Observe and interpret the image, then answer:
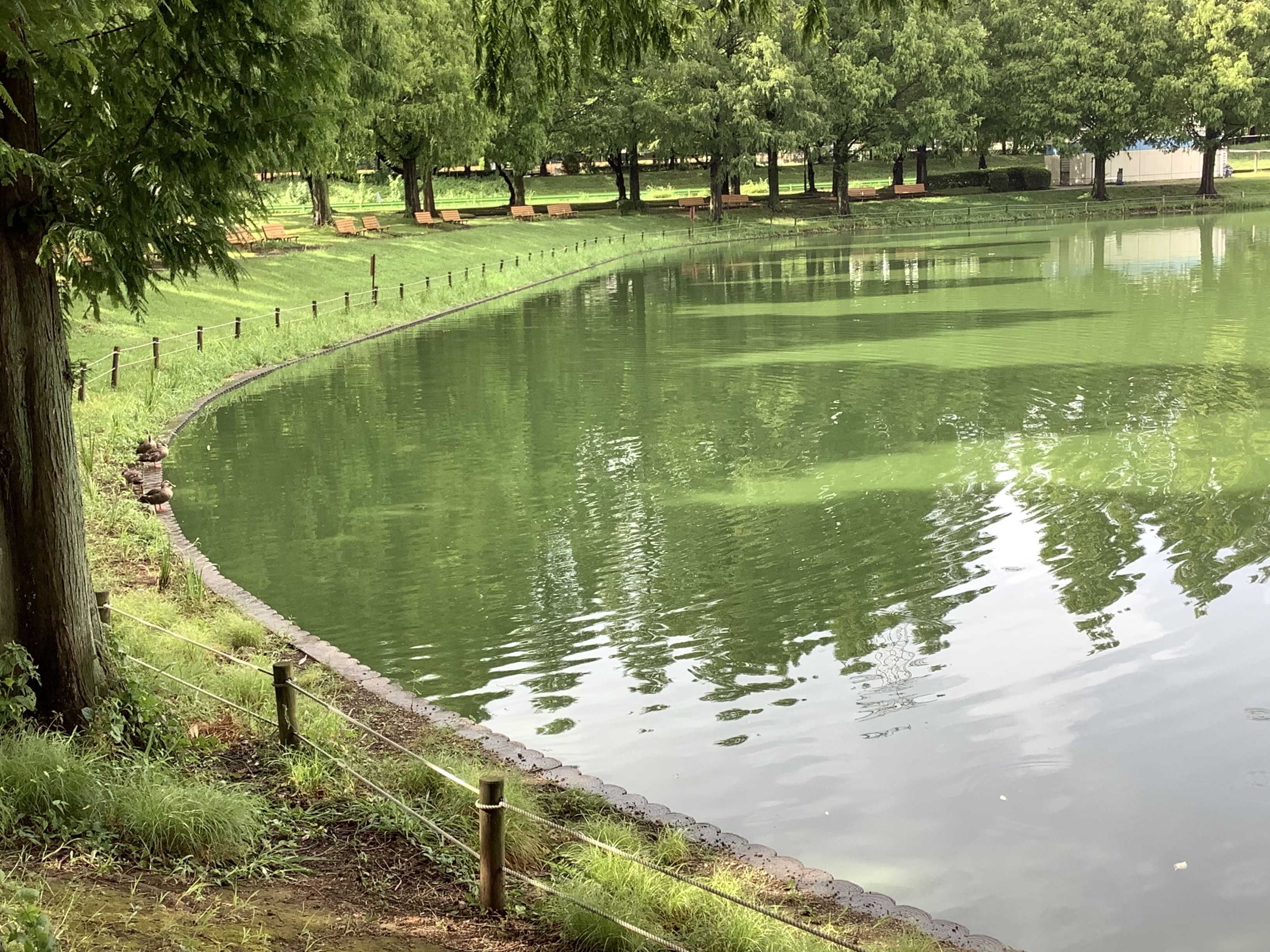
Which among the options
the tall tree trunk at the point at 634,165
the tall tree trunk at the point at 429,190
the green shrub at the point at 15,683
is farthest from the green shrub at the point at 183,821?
the tall tree trunk at the point at 634,165

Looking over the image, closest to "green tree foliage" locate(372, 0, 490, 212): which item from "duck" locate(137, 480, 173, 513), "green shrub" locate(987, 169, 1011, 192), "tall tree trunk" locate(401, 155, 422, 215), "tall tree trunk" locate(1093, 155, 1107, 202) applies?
"tall tree trunk" locate(401, 155, 422, 215)

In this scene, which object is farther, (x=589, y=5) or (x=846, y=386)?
(x=846, y=386)

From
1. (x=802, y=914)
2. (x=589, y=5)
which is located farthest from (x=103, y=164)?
(x=802, y=914)

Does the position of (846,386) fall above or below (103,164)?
below

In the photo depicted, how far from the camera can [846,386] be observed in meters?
22.1

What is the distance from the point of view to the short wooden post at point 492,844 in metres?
6.03

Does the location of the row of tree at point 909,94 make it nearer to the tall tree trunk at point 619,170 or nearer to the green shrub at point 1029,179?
the tall tree trunk at point 619,170

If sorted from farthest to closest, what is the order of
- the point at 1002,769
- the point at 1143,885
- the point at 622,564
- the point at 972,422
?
1. the point at 972,422
2. the point at 622,564
3. the point at 1002,769
4. the point at 1143,885

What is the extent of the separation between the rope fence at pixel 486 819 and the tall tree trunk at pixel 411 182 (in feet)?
163

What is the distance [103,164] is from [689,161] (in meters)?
92.4

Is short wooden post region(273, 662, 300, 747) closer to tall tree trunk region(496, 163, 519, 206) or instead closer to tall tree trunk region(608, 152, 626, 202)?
tall tree trunk region(496, 163, 519, 206)

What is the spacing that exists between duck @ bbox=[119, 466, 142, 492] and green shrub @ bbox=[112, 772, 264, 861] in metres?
9.74

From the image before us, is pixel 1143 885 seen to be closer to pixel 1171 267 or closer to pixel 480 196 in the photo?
pixel 1171 267

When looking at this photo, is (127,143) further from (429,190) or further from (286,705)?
(429,190)
